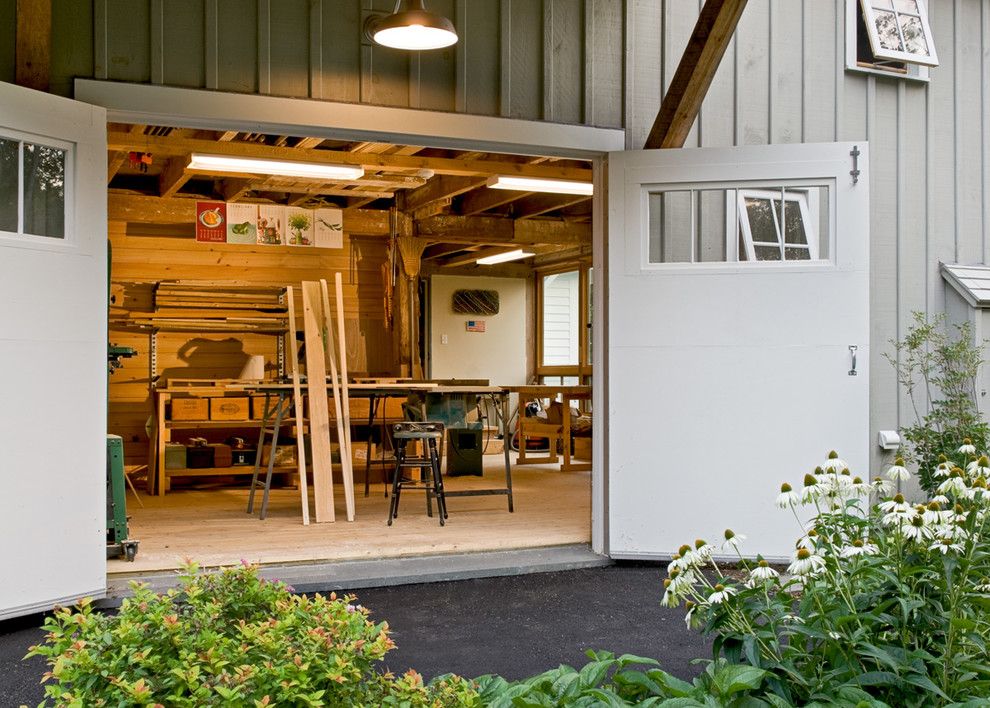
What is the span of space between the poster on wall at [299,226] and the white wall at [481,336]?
6249mm

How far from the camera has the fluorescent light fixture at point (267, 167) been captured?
7750mm

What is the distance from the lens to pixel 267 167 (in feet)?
25.9

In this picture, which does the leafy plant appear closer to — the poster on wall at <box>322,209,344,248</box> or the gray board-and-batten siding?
the gray board-and-batten siding

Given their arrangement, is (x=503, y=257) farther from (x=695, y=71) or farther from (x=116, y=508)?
(x=116, y=508)

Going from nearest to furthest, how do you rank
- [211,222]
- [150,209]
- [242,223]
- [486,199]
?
[211,222] → [242,223] → [150,209] → [486,199]

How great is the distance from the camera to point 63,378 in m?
5.02

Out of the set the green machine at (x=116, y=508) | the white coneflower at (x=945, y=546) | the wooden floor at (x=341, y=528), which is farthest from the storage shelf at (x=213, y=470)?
the white coneflower at (x=945, y=546)

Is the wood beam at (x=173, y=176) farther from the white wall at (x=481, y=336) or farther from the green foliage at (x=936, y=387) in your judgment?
the white wall at (x=481, y=336)

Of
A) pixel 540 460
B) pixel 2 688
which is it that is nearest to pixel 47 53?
pixel 2 688

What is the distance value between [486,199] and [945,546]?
8.91 metres

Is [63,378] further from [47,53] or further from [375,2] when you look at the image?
[375,2]

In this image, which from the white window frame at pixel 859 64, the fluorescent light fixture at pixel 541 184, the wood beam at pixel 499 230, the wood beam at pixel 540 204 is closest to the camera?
the white window frame at pixel 859 64

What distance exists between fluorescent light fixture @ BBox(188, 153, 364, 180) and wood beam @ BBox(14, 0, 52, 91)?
2.52 meters

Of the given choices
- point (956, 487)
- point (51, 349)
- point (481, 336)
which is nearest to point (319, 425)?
point (51, 349)
